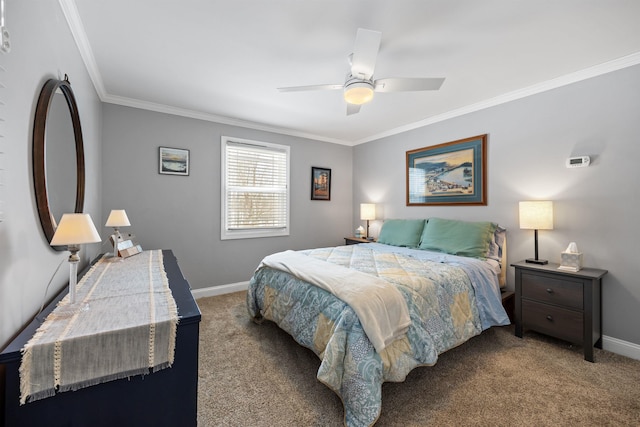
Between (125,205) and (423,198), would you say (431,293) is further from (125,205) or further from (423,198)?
(125,205)

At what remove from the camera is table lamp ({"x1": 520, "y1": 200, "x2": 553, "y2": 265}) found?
2.51 m

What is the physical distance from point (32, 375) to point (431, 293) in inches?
81.0

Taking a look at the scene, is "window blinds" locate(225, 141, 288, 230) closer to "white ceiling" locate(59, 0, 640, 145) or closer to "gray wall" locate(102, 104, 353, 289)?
"gray wall" locate(102, 104, 353, 289)

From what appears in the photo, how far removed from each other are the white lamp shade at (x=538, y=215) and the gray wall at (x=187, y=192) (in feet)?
9.55

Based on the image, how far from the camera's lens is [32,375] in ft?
2.78

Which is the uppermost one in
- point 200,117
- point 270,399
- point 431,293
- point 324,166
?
point 200,117

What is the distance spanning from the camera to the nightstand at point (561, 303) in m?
2.17

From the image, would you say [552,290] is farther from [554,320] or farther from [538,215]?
[538,215]

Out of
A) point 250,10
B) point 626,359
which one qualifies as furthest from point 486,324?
point 250,10

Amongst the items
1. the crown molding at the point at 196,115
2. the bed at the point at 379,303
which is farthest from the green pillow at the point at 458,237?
the crown molding at the point at 196,115

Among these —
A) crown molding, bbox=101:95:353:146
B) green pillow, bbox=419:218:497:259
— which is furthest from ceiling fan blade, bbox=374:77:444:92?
crown molding, bbox=101:95:353:146

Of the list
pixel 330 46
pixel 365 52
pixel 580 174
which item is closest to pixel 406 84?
pixel 365 52

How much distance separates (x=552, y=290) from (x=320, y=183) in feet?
10.7

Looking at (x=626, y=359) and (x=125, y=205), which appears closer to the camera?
(x=626, y=359)
